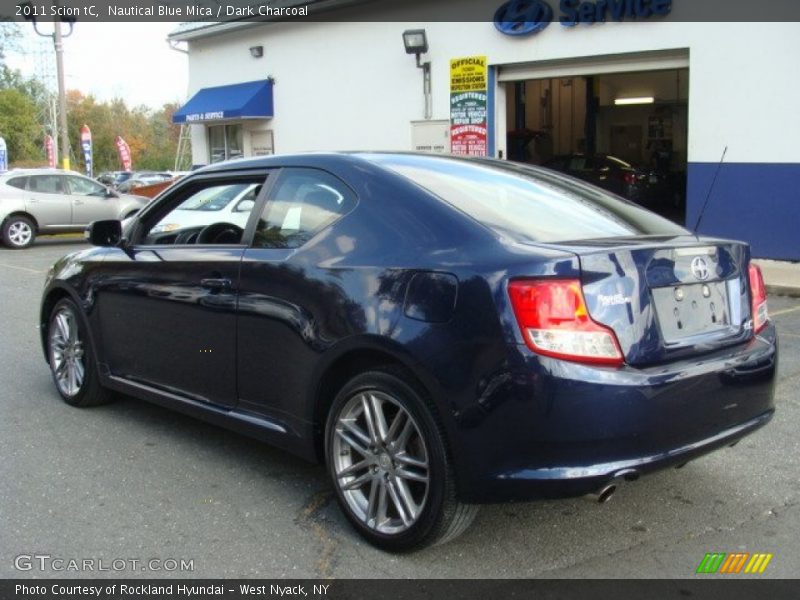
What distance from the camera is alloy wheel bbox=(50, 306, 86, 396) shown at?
539cm

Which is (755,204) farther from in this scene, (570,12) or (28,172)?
(28,172)

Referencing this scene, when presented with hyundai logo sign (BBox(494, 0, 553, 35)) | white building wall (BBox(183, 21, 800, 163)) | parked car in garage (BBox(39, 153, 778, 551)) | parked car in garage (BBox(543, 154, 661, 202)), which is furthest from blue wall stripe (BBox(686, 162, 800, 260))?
parked car in garage (BBox(39, 153, 778, 551))

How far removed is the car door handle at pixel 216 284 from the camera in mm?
4035

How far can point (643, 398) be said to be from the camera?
2924 millimetres

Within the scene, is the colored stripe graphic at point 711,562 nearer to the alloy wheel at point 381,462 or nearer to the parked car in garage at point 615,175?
the alloy wheel at point 381,462

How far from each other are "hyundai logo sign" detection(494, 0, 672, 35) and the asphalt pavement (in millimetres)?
9228

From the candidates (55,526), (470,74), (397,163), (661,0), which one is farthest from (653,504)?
(470,74)

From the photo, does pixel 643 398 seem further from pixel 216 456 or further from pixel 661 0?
pixel 661 0

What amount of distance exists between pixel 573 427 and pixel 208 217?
2.67 metres

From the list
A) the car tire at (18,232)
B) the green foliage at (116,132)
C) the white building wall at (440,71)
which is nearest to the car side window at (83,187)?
the car tire at (18,232)

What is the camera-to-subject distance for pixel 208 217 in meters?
4.72

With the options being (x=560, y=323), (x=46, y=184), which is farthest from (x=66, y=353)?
(x=46, y=184)

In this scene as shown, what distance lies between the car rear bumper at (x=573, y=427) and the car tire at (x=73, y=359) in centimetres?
315

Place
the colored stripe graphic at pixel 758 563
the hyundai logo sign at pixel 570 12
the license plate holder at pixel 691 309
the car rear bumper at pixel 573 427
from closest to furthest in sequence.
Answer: the car rear bumper at pixel 573 427, the license plate holder at pixel 691 309, the colored stripe graphic at pixel 758 563, the hyundai logo sign at pixel 570 12
